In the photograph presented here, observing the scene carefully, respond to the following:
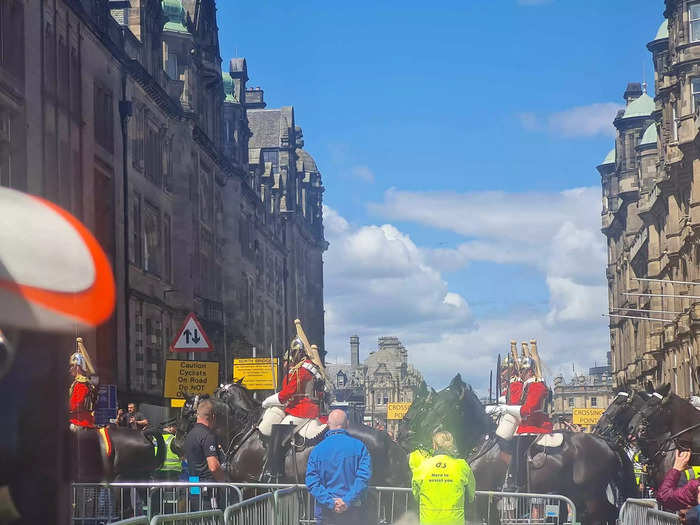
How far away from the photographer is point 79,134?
124 feet

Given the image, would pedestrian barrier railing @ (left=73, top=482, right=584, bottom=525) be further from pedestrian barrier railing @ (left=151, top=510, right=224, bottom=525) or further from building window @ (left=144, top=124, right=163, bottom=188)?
building window @ (left=144, top=124, right=163, bottom=188)

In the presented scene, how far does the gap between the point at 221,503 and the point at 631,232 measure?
8658 centimetres

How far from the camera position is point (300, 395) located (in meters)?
21.0

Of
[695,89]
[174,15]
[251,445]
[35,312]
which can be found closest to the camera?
[35,312]

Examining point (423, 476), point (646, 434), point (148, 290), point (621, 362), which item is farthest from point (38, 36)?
point (621, 362)

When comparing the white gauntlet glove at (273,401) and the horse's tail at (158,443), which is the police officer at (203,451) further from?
the horse's tail at (158,443)

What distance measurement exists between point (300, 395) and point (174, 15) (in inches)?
1483

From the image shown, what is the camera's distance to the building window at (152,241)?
47594 mm

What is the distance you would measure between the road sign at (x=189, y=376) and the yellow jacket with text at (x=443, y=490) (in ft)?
40.8

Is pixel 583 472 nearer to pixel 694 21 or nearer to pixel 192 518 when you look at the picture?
pixel 192 518

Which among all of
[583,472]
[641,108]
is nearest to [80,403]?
[583,472]

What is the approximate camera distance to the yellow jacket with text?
12.2 meters

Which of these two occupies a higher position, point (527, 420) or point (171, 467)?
point (527, 420)

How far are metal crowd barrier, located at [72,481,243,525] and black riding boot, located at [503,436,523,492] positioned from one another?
4986 millimetres
